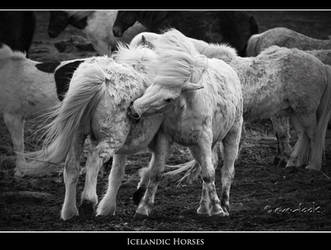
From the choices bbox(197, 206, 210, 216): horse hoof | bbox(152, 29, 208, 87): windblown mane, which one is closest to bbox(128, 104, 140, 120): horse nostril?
bbox(152, 29, 208, 87): windblown mane

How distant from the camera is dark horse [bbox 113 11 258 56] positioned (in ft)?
49.7

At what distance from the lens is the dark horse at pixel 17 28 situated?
1405 centimetres

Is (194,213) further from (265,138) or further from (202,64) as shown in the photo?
(265,138)

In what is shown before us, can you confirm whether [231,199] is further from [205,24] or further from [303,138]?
[205,24]

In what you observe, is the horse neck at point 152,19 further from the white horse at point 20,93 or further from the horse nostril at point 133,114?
the horse nostril at point 133,114

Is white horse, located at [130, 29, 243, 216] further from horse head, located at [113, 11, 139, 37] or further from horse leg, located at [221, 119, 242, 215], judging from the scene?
horse head, located at [113, 11, 139, 37]

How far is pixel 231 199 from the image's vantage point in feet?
31.4

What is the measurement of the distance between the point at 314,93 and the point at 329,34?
3.24 meters

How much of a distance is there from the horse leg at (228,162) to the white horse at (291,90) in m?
2.22

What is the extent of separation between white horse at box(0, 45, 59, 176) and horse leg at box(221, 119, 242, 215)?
2.99 metres

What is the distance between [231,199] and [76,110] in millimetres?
2922

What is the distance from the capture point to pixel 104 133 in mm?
7457

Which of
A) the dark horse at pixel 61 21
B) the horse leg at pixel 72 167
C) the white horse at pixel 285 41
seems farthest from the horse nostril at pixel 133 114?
the dark horse at pixel 61 21

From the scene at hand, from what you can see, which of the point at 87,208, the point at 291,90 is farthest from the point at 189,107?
the point at 291,90
